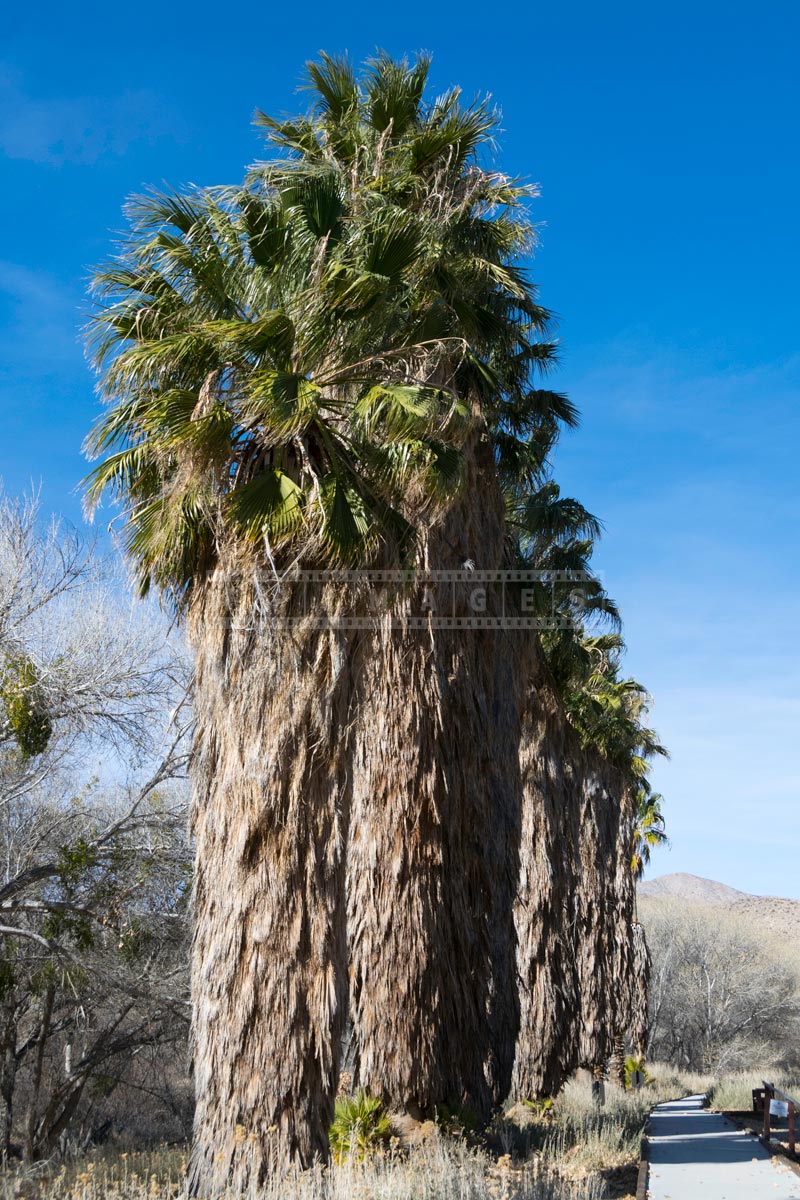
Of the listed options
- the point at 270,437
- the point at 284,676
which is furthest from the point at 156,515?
the point at 284,676

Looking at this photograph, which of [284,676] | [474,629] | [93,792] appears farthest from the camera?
[93,792]

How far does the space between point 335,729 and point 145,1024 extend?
1452cm

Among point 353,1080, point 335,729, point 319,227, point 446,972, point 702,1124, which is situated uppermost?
point 319,227

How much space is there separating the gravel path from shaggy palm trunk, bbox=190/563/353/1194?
18.7ft

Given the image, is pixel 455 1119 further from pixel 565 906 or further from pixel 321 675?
pixel 565 906

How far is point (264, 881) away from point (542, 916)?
14.3 metres

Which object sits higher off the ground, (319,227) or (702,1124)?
(319,227)

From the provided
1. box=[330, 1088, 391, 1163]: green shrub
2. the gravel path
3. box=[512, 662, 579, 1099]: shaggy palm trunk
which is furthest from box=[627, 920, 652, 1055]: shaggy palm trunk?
box=[330, 1088, 391, 1163]: green shrub

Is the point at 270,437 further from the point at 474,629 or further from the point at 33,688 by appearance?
the point at 33,688

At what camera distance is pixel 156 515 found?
10.4m

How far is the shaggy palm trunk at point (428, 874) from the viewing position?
1241 cm

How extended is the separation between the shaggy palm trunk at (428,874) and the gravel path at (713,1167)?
99.9 inches

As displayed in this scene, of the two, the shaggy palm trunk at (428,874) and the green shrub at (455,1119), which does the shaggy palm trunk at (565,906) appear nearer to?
the shaggy palm trunk at (428,874)

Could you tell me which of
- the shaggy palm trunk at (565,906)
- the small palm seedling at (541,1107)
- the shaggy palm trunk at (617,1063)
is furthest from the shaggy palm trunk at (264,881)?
the shaggy palm trunk at (617,1063)
